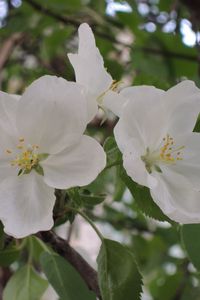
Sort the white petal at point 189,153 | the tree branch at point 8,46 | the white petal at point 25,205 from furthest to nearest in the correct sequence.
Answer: the tree branch at point 8,46 < the white petal at point 189,153 < the white petal at point 25,205

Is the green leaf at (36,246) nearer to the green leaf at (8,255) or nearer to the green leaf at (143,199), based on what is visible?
the green leaf at (8,255)

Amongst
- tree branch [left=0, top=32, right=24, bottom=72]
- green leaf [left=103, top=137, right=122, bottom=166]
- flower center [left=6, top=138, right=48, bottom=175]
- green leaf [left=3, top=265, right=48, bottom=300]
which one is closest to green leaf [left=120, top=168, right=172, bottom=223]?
green leaf [left=103, top=137, right=122, bottom=166]

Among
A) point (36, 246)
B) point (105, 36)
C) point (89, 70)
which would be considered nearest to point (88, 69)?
point (89, 70)

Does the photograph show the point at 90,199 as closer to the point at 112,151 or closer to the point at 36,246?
the point at 112,151

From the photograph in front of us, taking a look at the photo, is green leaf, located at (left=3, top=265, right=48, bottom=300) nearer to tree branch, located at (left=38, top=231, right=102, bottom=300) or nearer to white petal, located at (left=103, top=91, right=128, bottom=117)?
tree branch, located at (left=38, top=231, right=102, bottom=300)

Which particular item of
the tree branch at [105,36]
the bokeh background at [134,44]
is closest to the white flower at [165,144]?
the bokeh background at [134,44]

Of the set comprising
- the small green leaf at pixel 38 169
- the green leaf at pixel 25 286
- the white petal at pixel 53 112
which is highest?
the white petal at pixel 53 112
